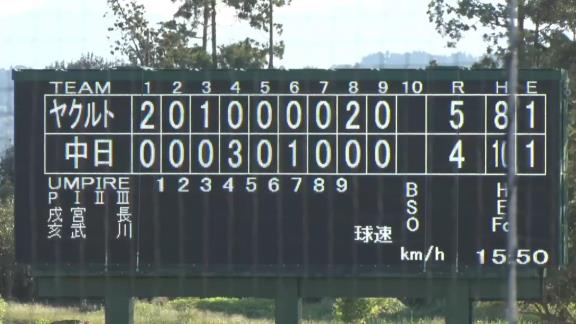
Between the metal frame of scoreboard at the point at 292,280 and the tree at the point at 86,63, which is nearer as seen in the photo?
the metal frame of scoreboard at the point at 292,280

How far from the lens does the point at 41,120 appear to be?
13617 millimetres

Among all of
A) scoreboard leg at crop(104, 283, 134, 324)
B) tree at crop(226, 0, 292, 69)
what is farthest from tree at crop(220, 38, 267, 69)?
scoreboard leg at crop(104, 283, 134, 324)

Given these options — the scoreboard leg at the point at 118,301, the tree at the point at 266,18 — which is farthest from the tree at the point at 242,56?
the scoreboard leg at the point at 118,301

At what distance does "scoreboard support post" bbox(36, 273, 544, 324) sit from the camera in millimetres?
13539

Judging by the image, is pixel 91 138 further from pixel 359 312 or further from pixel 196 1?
pixel 196 1

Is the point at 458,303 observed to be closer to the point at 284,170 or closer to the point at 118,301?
the point at 284,170

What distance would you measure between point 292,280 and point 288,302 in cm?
26

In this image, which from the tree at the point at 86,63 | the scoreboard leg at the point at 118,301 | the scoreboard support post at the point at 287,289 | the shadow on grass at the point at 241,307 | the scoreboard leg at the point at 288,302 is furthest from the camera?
the tree at the point at 86,63

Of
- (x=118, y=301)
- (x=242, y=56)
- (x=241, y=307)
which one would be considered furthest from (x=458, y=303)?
(x=242, y=56)

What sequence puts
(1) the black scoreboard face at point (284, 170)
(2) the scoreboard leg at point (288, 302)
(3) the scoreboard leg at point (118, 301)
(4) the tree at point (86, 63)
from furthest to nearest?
1. (4) the tree at point (86, 63)
2. (3) the scoreboard leg at point (118, 301)
3. (2) the scoreboard leg at point (288, 302)
4. (1) the black scoreboard face at point (284, 170)

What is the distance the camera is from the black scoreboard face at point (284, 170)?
13.3 metres

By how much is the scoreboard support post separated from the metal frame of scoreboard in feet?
0.04

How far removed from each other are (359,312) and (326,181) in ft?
28.3

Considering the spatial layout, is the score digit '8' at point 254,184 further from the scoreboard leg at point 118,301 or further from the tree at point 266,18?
the tree at point 266,18
